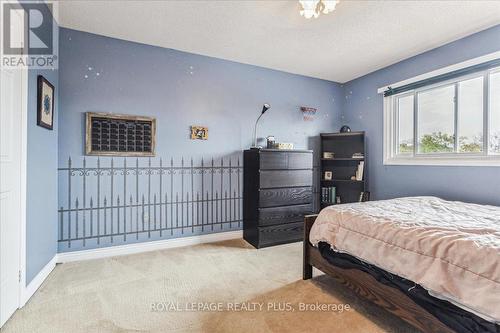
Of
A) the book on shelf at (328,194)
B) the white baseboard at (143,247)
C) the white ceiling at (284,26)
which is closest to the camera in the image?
the white ceiling at (284,26)

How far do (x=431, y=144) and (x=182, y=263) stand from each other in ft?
11.0

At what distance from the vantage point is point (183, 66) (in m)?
3.09

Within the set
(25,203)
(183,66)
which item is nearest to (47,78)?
(25,203)

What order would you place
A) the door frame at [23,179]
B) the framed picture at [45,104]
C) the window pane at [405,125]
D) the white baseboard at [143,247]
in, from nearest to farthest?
the door frame at [23,179] < the framed picture at [45,104] < the white baseboard at [143,247] < the window pane at [405,125]

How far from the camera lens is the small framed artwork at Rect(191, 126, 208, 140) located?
3.14m

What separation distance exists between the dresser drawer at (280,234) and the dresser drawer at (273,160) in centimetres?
77

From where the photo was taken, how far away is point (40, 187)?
6.77 ft

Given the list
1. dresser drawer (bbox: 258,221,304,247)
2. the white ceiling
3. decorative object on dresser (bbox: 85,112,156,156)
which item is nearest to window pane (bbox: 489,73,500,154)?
the white ceiling

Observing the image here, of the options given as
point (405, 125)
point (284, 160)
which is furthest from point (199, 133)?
point (405, 125)

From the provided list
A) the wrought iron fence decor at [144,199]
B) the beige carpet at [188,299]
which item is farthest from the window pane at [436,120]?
the wrought iron fence decor at [144,199]

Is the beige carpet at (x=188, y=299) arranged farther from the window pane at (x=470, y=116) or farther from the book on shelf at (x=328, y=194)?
the window pane at (x=470, y=116)

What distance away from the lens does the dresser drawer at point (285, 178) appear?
10.0 ft

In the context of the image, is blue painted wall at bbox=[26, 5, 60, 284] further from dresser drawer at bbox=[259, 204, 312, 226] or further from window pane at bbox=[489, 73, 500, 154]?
window pane at bbox=[489, 73, 500, 154]

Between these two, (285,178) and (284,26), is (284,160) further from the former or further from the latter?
(284,26)
